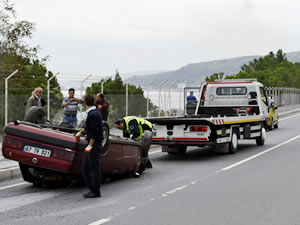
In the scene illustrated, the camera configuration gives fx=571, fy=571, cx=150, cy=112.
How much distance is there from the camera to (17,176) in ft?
35.8

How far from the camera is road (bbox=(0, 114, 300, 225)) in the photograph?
713 cm

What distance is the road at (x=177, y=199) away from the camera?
7133mm

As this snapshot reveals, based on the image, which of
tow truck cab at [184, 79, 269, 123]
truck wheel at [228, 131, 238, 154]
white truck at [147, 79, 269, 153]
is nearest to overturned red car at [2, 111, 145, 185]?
white truck at [147, 79, 269, 153]

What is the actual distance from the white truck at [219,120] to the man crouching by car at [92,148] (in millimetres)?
5598

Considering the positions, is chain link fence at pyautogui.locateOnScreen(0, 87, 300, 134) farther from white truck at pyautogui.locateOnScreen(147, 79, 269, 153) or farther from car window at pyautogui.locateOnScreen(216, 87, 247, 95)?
car window at pyautogui.locateOnScreen(216, 87, 247, 95)

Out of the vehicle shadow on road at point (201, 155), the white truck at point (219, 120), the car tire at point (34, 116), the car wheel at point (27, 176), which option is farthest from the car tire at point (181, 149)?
the car wheel at point (27, 176)

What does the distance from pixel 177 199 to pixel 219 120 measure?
596cm

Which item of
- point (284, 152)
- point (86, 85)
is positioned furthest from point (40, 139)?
point (86, 85)

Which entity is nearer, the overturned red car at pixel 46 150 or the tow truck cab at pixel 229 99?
the overturned red car at pixel 46 150

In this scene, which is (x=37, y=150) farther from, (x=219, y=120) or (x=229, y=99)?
(x=229, y=99)

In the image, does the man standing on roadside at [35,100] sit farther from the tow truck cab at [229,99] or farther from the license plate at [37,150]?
the tow truck cab at [229,99]

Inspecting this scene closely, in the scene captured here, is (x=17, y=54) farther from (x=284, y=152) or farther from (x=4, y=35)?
(x=284, y=152)

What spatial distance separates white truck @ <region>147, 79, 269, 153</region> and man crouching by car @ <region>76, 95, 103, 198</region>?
18.4ft

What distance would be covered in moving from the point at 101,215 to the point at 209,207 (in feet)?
5.07
